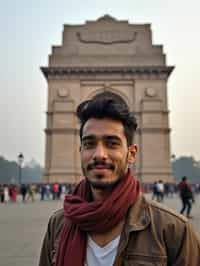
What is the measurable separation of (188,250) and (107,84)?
31.1m

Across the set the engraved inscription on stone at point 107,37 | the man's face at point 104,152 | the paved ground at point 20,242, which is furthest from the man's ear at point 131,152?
the engraved inscription on stone at point 107,37

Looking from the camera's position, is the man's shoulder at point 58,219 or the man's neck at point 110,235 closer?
the man's neck at point 110,235

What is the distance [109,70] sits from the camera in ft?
106

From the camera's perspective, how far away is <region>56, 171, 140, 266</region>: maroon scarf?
164 cm

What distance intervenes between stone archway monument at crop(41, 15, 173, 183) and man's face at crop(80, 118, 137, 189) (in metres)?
28.5

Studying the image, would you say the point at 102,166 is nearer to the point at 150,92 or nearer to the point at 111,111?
the point at 111,111

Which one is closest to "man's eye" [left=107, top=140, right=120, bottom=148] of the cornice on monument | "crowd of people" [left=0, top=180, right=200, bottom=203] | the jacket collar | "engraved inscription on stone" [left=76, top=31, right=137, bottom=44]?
the jacket collar

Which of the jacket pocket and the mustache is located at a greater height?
the mustache

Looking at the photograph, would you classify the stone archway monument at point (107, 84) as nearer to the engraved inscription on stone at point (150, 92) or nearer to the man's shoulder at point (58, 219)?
the engraved inscription on stone at point (150, 92)

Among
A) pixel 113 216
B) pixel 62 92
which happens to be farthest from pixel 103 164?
pixel 62 92

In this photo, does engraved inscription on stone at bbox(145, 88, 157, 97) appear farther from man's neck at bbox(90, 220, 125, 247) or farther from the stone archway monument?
man's neck at bbox(90, 220, 125, 247)

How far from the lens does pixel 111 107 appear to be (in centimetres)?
176

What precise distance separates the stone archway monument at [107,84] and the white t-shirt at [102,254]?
28.6 meters

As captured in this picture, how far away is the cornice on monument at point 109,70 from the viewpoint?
1265 inches
